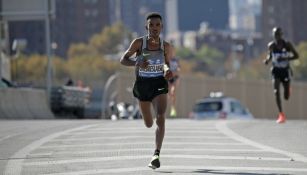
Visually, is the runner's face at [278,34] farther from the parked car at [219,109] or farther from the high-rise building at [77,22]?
the high-rise building at [77,22]

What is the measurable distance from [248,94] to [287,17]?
4381 inches

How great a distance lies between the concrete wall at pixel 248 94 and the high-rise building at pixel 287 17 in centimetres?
10633

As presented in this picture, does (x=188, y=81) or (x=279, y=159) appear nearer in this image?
(x=279, y=159)

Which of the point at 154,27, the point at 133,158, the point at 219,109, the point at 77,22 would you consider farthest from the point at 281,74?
the point at 77,22

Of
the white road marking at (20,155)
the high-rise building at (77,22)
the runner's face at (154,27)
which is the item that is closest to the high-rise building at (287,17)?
the high-rise building at (77,22)

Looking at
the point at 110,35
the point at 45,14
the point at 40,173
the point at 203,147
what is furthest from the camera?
the point at 110,35

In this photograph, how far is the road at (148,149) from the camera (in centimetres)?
1223

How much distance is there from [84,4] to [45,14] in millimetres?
126011

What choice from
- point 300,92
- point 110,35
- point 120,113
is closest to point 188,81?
point 300,92

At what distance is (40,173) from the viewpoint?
11984 millimetres

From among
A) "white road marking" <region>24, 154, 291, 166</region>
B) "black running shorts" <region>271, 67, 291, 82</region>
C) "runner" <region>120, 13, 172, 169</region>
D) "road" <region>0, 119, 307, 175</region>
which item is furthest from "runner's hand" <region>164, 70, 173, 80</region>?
"black running shorts" <region>271, 67, 291, 82</region>

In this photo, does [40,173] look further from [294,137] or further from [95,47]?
[95,47]

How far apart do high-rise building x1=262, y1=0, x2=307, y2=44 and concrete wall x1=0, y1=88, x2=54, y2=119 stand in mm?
139958

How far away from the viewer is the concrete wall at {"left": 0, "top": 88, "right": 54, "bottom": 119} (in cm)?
2950
